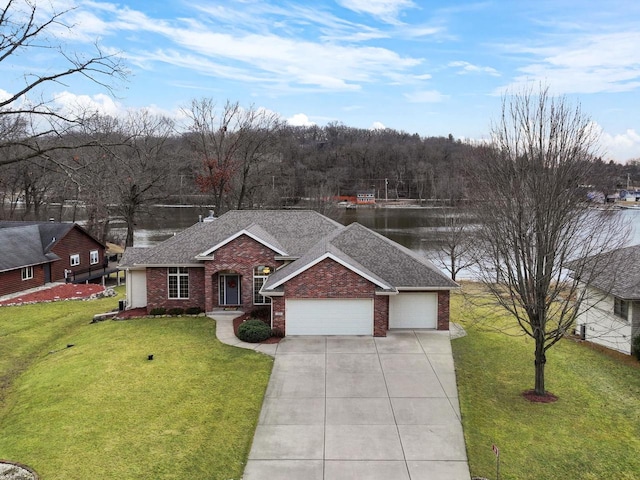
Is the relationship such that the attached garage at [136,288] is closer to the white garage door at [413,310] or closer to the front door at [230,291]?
the front door at [230,291]

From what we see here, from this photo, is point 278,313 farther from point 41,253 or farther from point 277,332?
point 41,253

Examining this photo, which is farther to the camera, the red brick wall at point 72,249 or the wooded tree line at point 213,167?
the red brick wall at point 72,249

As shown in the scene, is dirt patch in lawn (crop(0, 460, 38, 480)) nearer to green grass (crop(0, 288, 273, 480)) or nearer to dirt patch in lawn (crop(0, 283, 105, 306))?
green grass (crop(0, 288, 273, 480))

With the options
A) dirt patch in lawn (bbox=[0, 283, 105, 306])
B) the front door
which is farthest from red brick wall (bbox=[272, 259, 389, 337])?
dirt patch in lawn (bbox=[0, 283, 105, 306])

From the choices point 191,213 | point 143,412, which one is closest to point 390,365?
point 143,412

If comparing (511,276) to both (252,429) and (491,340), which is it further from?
(252,429)

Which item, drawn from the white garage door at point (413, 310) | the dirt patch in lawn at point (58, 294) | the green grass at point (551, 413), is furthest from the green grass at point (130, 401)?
the dirt patch in lawn at point (58, 294)

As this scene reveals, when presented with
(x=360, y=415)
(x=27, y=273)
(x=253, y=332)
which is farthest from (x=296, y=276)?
(x=27, y=273)
